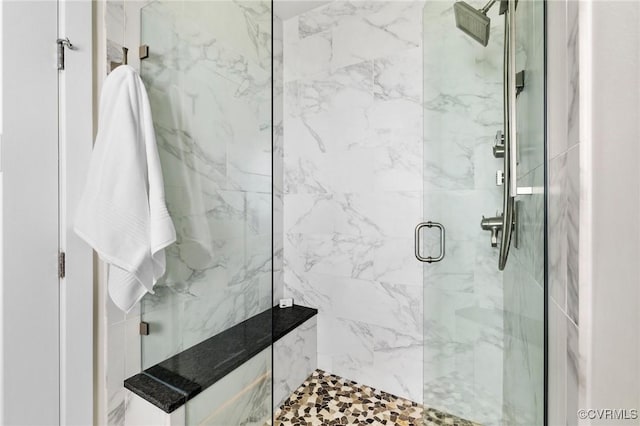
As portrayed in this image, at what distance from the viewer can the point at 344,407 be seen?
63.0 inches

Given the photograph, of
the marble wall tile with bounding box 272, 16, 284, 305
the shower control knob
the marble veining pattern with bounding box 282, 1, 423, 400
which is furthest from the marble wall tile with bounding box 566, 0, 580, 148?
the marble wall tile with bounding box 272, 16, 284, 305

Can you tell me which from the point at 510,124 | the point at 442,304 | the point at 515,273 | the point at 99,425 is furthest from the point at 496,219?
the point at 99,425

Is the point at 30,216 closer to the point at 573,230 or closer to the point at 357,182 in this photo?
the point at 573,230

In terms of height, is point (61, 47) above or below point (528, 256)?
above

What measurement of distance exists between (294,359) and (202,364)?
86 centimetres

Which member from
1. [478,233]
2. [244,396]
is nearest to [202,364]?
[244,396]

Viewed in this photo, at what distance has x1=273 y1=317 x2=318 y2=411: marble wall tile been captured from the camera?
1609 millimetres

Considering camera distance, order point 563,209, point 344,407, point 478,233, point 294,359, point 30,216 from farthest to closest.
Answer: point 294,359
point 344,407
point 478,233
point 30,216
point 563,209

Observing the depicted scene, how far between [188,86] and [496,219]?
1.04 meters

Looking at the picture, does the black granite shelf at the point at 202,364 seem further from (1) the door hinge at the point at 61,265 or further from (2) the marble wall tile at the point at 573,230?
(2) the marble wall tile at the point at 573,230

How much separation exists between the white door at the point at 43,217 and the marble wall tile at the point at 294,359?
85cm

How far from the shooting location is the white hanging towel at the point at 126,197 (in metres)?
0.83

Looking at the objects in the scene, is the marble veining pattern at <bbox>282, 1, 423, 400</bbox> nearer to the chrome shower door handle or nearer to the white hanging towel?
the chrome shower door handle

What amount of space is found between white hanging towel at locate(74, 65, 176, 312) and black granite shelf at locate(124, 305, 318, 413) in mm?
273
